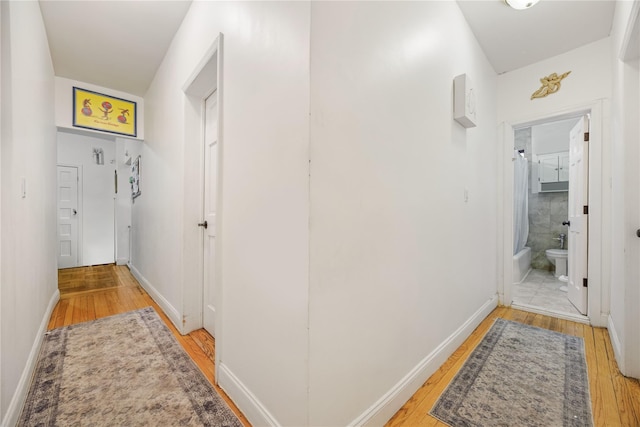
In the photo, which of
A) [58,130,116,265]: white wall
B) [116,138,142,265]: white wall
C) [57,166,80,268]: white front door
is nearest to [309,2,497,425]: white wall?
[116,138,142,265]: white wall

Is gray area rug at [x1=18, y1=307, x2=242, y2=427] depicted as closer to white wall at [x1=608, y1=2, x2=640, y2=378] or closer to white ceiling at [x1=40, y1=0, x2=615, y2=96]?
white wall at [x1=608, y1=2, x2=640, y2=378]

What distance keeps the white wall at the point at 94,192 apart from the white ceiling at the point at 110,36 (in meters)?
2.56

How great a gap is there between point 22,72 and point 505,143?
4.01 m

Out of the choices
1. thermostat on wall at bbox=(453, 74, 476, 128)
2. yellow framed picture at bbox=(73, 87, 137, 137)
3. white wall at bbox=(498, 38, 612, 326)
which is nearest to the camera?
thermostat on wall at bbox=(453, 74, 476, 128)

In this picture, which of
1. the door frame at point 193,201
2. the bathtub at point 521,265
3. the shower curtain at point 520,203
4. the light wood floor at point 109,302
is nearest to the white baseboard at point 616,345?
the bathtub at point 521,265

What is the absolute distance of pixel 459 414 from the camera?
1297mm

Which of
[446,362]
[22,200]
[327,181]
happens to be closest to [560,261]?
[446,362]

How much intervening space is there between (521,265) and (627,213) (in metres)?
2.60

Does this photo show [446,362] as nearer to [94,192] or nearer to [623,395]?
[623,395]

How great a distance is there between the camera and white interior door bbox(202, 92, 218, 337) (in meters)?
2.11

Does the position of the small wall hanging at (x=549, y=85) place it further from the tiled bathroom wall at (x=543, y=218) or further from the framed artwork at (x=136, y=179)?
the framed artwork at (x=136, y=179)

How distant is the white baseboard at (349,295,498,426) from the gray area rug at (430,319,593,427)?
0.12 meters

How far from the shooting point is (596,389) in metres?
1.49

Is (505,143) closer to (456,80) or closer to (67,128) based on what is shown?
(456,80)
